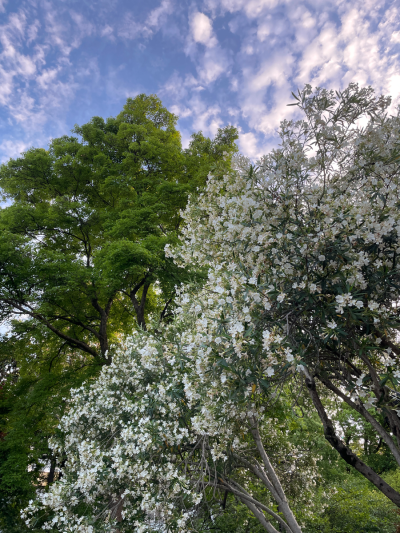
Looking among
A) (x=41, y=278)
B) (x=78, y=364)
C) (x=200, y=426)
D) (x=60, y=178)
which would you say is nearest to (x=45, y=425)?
(x=78, y=364)

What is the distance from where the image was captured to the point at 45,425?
27.6ft

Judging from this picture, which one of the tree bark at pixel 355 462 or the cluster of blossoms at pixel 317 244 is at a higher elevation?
the cluster of blossoms at pixel 317 244

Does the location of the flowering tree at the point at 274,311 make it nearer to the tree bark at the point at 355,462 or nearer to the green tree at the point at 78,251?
the tree bark at the point at 355,462

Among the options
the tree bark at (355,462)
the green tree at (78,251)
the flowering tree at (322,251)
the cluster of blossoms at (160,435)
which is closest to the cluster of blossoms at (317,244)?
the flowering tree at (322,251)

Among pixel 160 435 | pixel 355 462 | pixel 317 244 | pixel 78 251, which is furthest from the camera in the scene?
pixel 78 251

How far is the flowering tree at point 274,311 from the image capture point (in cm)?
286

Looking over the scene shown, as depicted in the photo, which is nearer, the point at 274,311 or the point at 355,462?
the point at 274,311

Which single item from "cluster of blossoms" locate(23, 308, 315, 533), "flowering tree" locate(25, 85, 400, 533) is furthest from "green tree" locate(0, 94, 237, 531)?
"flowering tree" locate(25, 85, 400, 533)

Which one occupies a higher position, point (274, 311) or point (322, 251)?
point (322, 251)

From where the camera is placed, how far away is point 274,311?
119 inches

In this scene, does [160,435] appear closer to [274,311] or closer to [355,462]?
[274,311]

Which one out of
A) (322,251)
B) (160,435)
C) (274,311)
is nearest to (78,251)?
(160,435)

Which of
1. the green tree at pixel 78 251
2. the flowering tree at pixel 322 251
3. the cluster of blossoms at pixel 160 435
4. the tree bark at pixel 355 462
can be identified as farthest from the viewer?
the green tree at pixel 78 251

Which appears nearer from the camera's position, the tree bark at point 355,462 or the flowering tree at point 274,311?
the flowering tree at point 274,311
